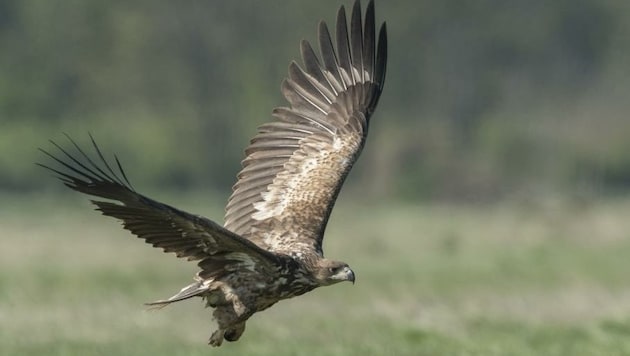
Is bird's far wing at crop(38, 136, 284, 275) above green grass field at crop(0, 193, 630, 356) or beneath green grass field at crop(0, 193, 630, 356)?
beneath

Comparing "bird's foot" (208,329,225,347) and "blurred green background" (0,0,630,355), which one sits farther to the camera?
"blurred green background" (0,0,630,355)

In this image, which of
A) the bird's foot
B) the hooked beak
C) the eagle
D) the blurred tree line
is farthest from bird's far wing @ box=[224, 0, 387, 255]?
the blurred tree line

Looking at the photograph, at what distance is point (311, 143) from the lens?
10.1 meters

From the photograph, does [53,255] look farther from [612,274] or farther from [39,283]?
[612,274]

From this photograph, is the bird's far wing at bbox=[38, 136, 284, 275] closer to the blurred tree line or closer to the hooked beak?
the hooked beak

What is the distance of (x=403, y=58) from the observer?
47.9 metres

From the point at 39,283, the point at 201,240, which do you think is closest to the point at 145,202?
the point at 201,240

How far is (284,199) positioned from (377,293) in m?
6.49

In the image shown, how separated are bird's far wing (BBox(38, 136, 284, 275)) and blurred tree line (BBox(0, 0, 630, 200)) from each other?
32.6m

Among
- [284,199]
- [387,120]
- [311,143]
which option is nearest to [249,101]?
[387,120]

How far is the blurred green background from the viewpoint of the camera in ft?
75.5

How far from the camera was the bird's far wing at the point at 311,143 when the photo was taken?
9367 millimetres

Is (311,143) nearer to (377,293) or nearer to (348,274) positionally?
(348,274)

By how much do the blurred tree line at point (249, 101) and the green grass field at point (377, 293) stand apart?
15.4 metres
